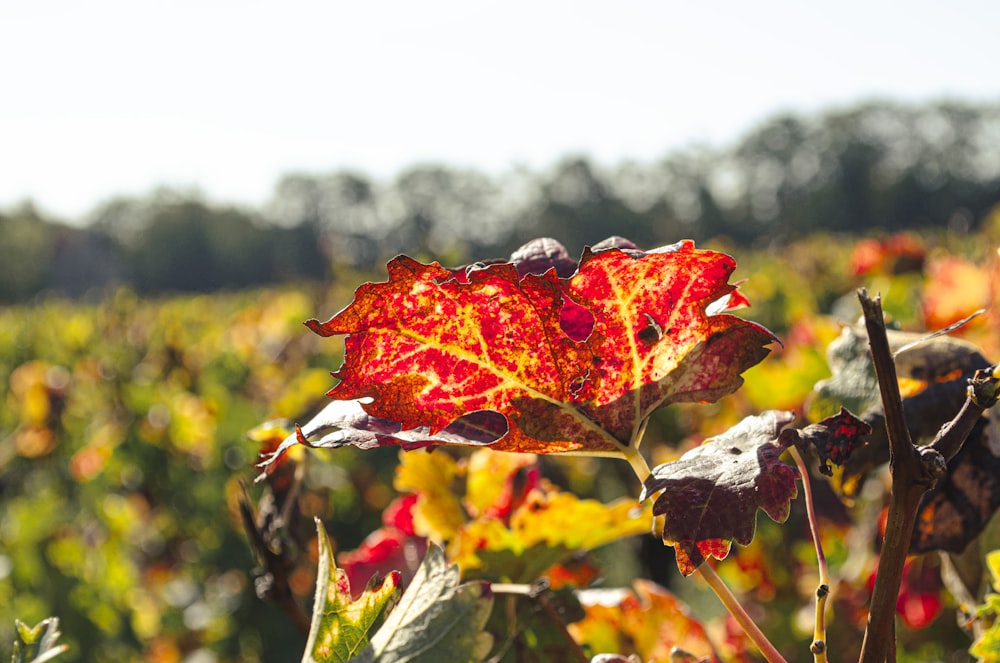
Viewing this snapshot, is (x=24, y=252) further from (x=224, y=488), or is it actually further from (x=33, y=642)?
(x=33, y=642)

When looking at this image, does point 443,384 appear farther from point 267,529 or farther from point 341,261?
point 341,261

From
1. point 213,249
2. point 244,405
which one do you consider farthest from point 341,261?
point 213,249

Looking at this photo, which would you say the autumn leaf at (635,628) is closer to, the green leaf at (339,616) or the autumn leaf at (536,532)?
the autumn leaf at (536,532)

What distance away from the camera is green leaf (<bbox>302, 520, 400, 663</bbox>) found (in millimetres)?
546

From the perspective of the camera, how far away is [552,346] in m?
0.59

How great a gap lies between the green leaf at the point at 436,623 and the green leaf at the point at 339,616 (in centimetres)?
2

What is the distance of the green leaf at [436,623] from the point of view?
1.67ft

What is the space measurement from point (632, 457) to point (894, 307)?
1754 millimetres

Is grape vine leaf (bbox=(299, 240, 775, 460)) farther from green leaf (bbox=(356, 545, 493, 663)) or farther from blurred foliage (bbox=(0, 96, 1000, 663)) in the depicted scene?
blurred foliage (bbox=(0, 96, 1000, 663))

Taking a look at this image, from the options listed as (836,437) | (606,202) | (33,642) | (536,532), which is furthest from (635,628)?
(606,202)

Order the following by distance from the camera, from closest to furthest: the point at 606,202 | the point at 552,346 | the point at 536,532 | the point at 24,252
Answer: the point at 552,346, the point at 536,532, the point at 24,252, the point at 606,202

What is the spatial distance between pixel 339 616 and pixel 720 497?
251 mm

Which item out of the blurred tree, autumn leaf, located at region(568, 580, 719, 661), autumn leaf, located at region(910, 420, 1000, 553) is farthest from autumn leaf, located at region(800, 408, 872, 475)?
the blurred tree

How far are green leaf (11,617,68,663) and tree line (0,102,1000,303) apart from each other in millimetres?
45504
